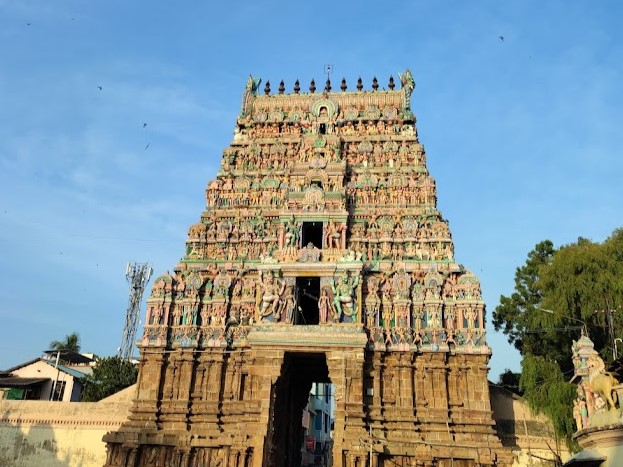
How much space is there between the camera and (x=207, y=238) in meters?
28.2

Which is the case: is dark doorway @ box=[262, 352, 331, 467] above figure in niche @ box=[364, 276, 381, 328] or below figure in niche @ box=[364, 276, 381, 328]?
below

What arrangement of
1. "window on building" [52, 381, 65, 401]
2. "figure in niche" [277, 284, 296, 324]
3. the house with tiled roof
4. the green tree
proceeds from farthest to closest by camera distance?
"window on building" [52, 381, 65, 401], the green tree, the house with tiled roof, "figure in niche" [277, 284, 296, 324]

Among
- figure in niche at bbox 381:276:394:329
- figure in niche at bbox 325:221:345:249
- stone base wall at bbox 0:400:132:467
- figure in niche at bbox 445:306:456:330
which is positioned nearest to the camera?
figure in niche at bbox 445:306:456:330

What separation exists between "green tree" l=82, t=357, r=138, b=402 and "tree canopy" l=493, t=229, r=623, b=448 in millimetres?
27278

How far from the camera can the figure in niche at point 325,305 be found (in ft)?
79.2

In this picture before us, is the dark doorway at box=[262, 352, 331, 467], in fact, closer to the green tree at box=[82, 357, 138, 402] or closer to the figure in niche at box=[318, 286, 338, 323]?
the figure in niche at box=[318, 286, 338, 323]

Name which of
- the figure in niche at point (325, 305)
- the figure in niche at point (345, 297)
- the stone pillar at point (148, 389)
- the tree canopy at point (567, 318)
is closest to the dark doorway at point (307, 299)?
the figure in niche at point (325, 305)

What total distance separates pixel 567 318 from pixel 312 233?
12812 millimetres

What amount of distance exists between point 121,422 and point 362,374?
1159 cm

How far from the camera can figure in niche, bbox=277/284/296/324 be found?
24.4 meters

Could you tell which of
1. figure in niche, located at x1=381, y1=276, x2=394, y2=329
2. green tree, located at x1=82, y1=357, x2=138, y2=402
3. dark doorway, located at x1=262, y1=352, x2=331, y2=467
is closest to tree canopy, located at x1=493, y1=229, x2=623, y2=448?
figure in niche, located at x1=381, y1=276, x2=394, y2=329

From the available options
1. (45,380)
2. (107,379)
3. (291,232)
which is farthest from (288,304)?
(45,380)

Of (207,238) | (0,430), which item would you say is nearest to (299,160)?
(207,238)

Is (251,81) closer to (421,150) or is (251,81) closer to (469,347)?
(421,150)
